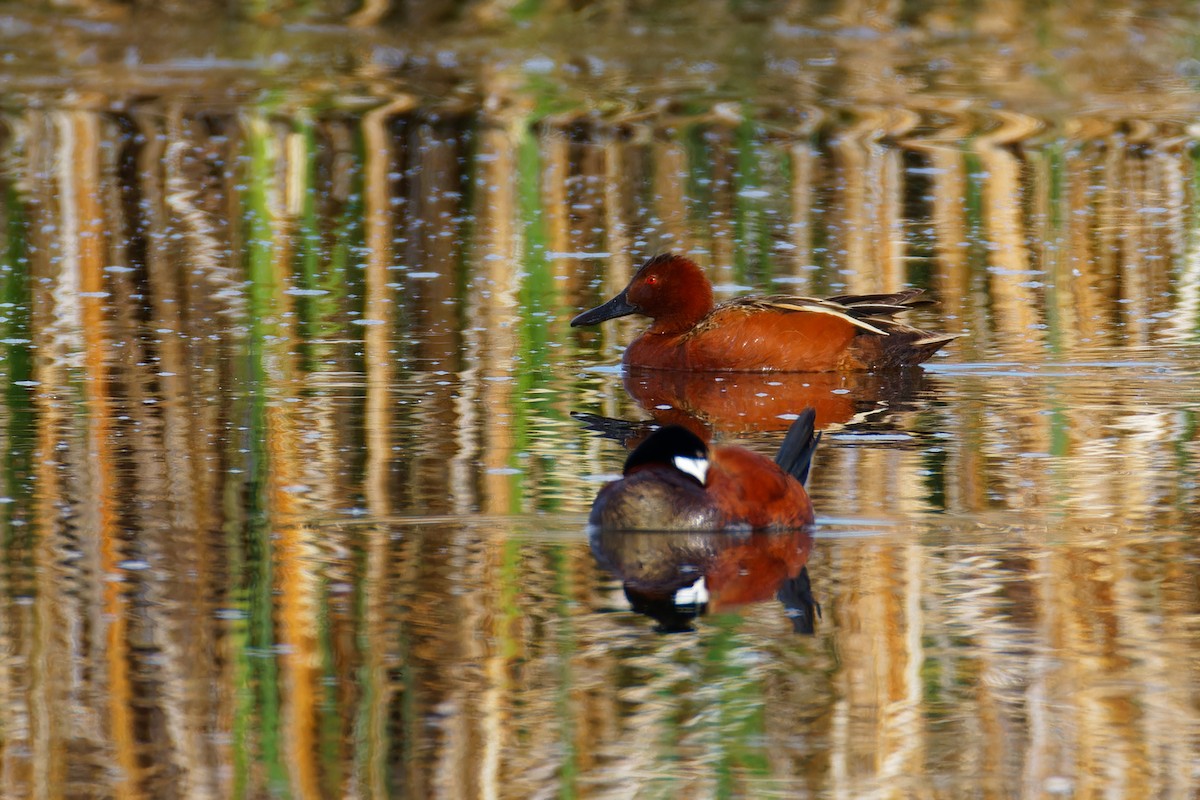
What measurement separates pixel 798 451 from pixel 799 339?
240 cm

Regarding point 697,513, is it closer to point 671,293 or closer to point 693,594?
point 693,594

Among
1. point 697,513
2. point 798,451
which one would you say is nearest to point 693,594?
point 697,513

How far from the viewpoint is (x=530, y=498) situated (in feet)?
22.8

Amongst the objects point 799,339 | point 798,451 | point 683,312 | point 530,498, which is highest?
point 683,312

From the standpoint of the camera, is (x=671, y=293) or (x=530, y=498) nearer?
(x=530, y=498)

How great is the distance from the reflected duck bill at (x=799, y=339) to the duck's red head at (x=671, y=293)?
0.20m

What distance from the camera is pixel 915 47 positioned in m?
22.1

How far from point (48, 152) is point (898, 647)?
38.1ft

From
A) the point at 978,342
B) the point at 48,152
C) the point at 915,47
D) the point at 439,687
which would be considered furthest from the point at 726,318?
the point at 915,47

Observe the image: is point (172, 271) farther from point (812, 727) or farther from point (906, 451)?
point (812, 727)

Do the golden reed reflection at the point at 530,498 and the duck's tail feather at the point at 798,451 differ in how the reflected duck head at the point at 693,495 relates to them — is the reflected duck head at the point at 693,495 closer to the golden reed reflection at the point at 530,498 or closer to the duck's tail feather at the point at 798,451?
the golden reed reflection at the point at 530,498

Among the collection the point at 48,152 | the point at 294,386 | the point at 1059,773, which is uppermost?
the point at 48,152

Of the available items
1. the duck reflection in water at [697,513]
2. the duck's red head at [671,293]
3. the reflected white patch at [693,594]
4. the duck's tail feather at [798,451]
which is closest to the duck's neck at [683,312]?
the duck's red head at [671,293]

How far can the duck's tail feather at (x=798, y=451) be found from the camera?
680 centimetres
